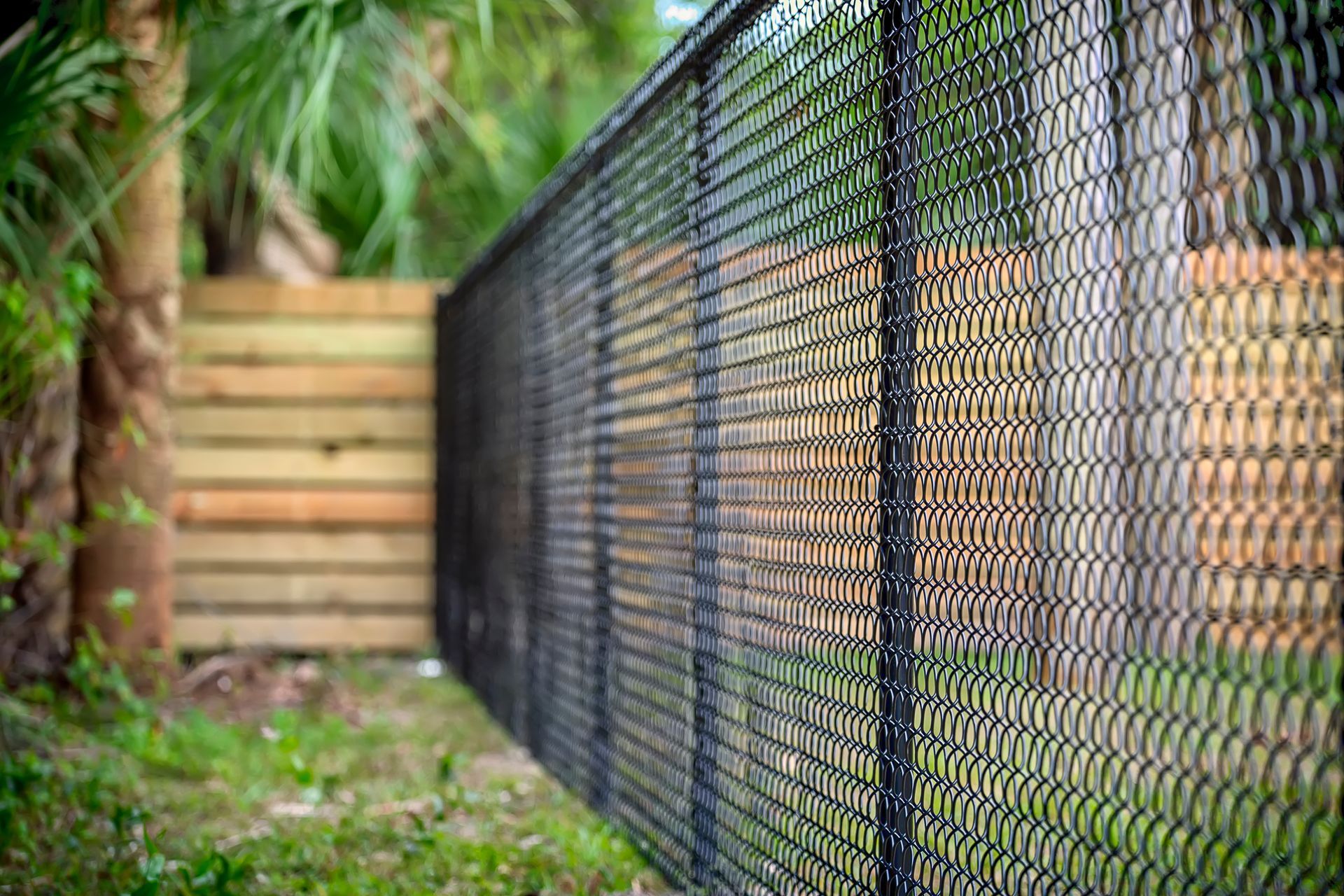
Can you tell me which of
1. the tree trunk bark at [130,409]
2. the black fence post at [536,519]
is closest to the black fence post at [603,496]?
the black fence post at [536,519]

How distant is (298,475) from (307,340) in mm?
549

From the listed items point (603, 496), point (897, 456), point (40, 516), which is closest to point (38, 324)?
point (40, 516)

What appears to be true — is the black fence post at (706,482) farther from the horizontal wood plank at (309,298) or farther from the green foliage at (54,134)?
the horizontal wood plank at (309,298)

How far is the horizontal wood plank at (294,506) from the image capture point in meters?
5.46

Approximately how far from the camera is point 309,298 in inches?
220

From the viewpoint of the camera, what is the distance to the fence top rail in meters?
2.22

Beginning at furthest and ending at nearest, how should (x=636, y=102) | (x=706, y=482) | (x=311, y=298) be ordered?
(x=311, y=298) → (x=636, y=102) → (x=706, y=482)

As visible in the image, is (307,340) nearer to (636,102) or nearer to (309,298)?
(309,298)

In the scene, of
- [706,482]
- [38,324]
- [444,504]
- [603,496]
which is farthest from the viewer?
[444,504]

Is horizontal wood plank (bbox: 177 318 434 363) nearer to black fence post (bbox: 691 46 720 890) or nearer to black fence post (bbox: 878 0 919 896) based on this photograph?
black fence post (bbox: 691 46 720 890)

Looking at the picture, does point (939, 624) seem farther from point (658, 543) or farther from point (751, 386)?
point (658, 543)

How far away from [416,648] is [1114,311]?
4781 mm

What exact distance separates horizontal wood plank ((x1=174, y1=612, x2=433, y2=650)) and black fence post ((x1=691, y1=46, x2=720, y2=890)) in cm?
350

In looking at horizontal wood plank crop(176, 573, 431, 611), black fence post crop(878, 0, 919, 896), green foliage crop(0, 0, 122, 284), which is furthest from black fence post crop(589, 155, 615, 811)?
horizontal wood plank crop(176, 573, 431, 611)
